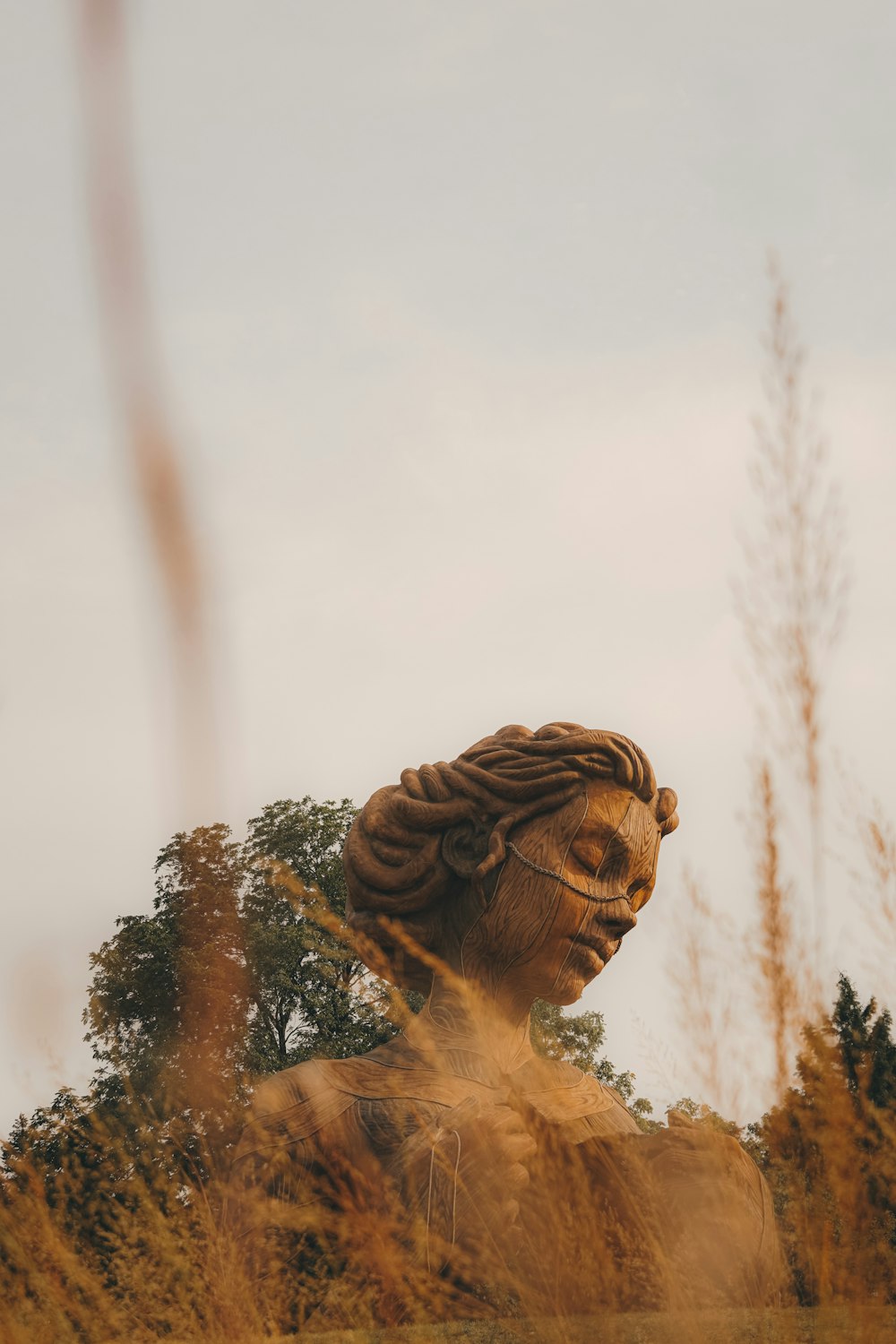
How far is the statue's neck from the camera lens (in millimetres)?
4758

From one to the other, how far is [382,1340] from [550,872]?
1.64 meters

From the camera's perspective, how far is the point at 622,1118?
482 cm

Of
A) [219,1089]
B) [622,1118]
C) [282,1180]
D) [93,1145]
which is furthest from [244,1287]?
[219,1089]

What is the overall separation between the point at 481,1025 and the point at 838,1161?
2.30 meters

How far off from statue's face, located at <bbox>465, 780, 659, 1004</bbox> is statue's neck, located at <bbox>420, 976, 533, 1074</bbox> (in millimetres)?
87

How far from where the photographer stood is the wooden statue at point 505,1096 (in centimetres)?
400

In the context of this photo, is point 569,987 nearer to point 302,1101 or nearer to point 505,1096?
point 505,1096

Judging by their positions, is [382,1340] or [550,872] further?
[550,872]

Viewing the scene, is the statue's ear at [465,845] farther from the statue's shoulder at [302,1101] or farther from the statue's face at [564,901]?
the statue's shoulder at [302,1101]

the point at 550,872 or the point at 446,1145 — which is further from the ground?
the point at 550,872

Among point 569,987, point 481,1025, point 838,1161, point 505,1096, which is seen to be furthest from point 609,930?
point 838,1161

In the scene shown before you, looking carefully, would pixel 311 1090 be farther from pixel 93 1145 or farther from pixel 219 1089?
pixel 219 1089

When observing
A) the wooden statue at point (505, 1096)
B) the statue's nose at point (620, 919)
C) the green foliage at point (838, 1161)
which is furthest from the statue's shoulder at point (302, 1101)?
the green foliage at point (838, 1161)

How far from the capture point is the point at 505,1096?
178 inches
